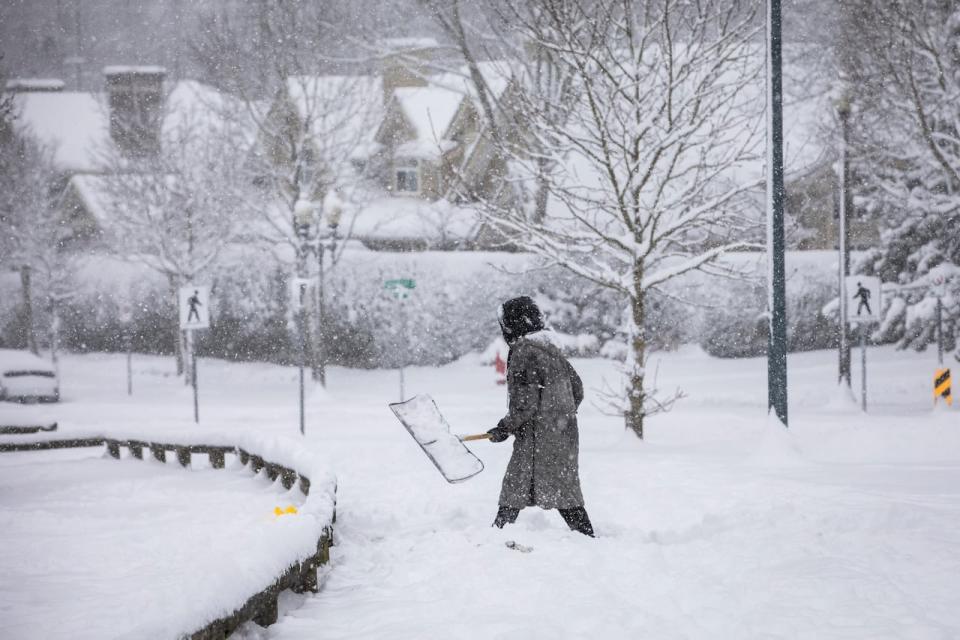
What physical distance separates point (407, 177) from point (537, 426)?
90.7ft

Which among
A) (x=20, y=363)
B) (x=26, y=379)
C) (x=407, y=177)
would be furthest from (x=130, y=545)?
(x=407, y=177)

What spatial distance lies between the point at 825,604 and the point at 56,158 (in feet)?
129

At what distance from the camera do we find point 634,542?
641 centimetres

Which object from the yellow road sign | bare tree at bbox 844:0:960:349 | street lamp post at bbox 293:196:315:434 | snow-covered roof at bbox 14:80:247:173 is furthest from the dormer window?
the yellow road sign

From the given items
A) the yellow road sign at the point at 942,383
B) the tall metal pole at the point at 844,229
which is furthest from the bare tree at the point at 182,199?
the yellow road sign at the point at 942,383

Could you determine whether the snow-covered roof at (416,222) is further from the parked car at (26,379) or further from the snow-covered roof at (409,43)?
the parked car at (26,379)

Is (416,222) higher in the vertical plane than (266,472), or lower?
higher

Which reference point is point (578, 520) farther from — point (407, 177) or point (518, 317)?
point (407, 177)

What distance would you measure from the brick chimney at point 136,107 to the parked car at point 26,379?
8.11 metres

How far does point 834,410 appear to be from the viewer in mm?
18891

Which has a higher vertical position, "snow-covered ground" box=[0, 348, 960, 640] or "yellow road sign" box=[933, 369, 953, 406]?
"yellow road sign" box=[933, 369, 953, 406]

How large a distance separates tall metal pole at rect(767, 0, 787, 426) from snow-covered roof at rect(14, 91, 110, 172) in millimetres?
32659

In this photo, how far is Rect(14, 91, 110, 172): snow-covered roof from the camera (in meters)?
37.9

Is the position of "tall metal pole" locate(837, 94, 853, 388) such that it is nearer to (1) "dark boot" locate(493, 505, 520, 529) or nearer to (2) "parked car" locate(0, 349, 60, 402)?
(1) "dark boot" locate(493, 505, 520, 529)
